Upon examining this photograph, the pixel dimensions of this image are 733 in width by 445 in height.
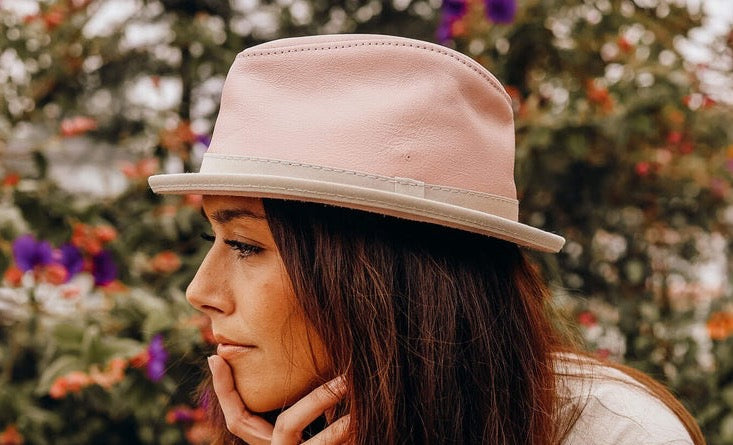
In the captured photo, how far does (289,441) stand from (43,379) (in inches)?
36.0

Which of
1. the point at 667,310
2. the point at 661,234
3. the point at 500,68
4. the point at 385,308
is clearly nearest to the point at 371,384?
the point at 385,308

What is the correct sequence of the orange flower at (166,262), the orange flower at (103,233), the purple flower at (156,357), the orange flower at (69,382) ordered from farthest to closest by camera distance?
the orange flower at (166,262) < the orange flower at (103,233) < the purple flower at (156,357) < the orange flower at (69,382)

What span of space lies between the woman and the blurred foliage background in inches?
27.7

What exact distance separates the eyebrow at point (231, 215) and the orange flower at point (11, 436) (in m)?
1.25

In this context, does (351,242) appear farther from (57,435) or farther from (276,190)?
(57,435)

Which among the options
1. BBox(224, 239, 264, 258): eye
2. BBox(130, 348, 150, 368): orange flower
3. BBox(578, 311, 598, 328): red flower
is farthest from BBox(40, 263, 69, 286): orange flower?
BBox(578, 311, 598, 328): red flower

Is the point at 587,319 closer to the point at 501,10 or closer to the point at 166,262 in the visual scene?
the point at 501,10

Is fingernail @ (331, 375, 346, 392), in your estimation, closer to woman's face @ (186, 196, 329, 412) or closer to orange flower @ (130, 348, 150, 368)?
woman's face @ (186, 196, 329, 412)

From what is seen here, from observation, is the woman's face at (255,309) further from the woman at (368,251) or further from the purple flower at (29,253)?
the purple flower at (29,253)

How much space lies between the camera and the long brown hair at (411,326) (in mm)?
1044

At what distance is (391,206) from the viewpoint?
959mm

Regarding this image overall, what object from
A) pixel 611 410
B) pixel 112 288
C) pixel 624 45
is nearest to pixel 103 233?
pixel 112 288

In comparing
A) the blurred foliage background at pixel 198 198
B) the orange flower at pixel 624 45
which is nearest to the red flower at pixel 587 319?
the blurred foliage background at pixel 198 198

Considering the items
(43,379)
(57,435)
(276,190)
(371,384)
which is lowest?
(57,435)
